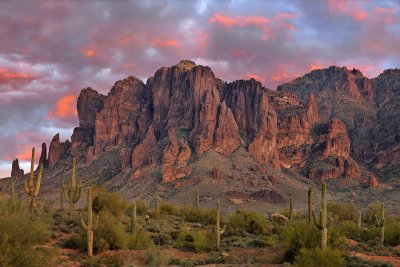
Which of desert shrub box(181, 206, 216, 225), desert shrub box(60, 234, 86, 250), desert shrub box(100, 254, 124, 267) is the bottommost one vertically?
desert shrub box(100, 254, 124, 267)

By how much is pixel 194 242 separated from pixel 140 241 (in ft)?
10.8

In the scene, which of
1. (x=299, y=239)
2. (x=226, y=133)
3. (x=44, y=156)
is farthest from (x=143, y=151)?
(x=299, y=239)

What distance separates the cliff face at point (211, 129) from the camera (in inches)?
5192

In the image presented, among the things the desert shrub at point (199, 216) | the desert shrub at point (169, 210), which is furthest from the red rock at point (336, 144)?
the desert shrub at point (199, 216)

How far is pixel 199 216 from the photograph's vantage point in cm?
4822

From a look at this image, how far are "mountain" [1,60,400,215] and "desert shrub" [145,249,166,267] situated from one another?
76.3 metres

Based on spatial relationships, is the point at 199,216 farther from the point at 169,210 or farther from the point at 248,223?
the point at 248,223

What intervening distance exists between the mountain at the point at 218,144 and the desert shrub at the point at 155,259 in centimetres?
7628

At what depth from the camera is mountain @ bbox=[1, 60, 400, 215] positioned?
114m

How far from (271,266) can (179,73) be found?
477 ft

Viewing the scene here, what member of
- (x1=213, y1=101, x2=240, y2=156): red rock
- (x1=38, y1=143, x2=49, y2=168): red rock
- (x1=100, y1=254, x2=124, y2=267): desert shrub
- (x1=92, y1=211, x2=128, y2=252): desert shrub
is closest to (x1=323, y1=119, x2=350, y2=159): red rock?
(x1=213, y1=101, x2=240, y2=156): red rock

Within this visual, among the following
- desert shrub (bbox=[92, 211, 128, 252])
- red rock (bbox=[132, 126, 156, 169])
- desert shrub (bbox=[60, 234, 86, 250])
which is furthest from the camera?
red rock (bbox=[132, 126, 156, 169])

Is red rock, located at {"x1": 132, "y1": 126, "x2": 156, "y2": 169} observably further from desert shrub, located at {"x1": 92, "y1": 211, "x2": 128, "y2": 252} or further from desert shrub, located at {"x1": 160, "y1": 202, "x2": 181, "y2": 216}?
desert shrub, located at {"x1": 92, "y1": 211, "x2": 128, "y2": 252}

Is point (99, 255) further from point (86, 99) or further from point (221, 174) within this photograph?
point (86, 99)
